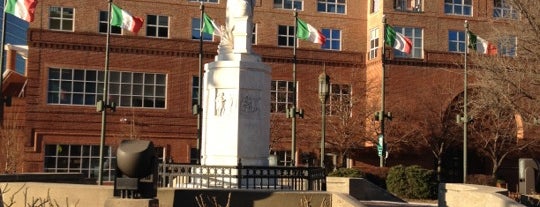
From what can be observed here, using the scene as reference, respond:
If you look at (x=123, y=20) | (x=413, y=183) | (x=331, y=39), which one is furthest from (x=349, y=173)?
(x=331, y=39)

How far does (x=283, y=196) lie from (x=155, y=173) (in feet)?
10.3

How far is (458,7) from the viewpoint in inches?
→ 1777

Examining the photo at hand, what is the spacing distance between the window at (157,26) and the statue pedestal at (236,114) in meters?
24.5

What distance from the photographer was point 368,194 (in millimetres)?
24688

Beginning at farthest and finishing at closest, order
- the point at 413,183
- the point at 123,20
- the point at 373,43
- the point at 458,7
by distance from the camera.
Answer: the point at 458,7 < the point at 373,43 < the point at 123,20 < the point at 413,183

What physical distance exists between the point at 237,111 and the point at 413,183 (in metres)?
11.9

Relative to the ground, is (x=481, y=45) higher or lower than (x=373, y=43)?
lower

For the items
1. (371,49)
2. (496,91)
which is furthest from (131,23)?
(371,49)

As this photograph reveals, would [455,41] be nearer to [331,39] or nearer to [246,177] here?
[331,39]

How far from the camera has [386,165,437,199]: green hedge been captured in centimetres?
2598

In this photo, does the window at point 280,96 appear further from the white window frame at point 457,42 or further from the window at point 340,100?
the white window frame at point 457,42

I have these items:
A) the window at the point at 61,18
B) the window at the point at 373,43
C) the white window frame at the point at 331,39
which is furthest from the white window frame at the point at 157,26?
the window at the point at 373,43

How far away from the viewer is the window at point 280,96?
135 ft

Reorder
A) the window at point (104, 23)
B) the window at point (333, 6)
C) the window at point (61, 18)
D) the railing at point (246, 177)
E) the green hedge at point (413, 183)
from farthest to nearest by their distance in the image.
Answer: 1. the window at point (333, 6)
2. the window at point (104, 23)
3. the window at point (61, 18)
4. the green hedge at point (413, 183)
5. the railing at point (246, 177)
